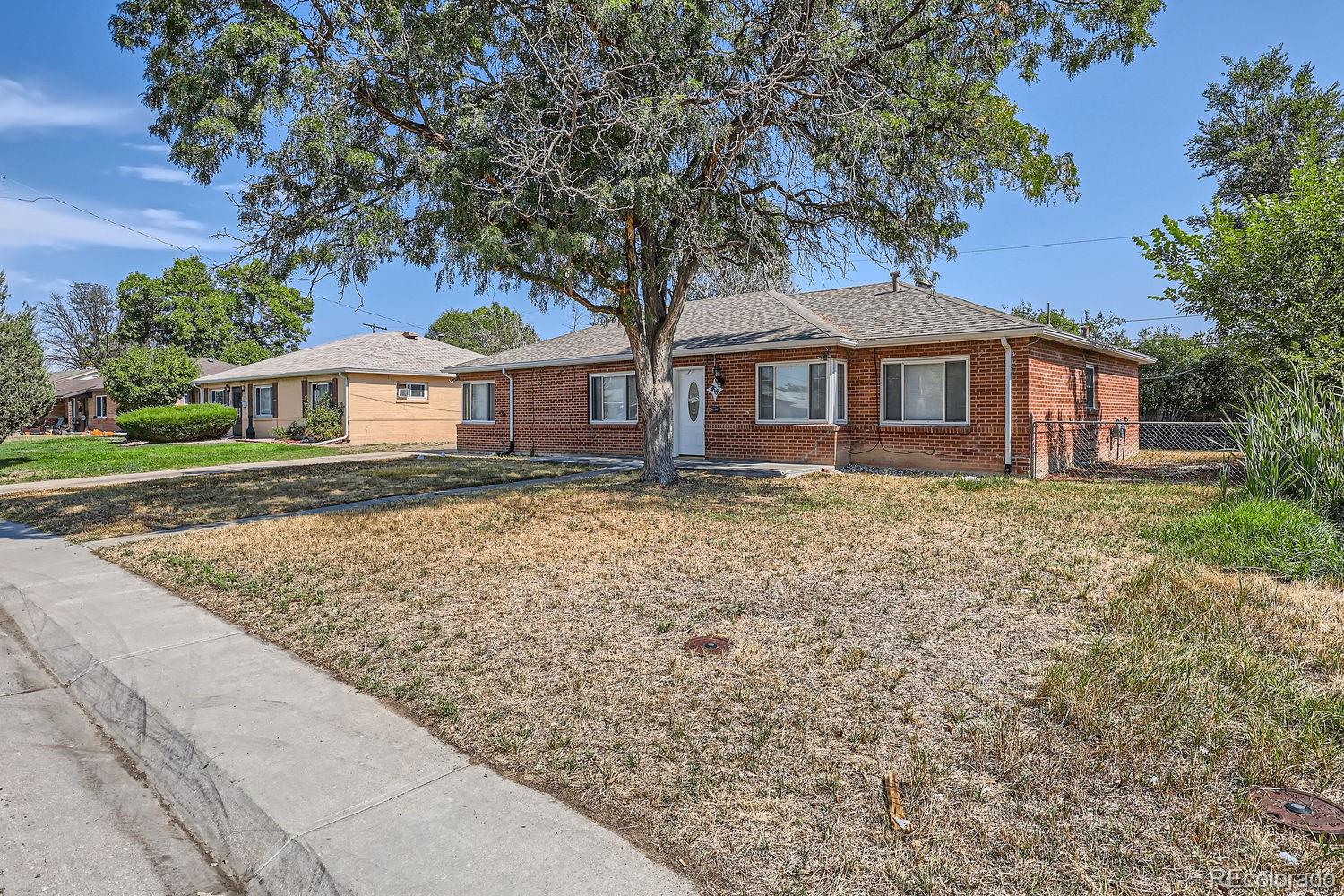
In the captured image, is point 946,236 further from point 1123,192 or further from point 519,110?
point 1123,192

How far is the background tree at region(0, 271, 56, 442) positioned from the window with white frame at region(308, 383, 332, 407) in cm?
985

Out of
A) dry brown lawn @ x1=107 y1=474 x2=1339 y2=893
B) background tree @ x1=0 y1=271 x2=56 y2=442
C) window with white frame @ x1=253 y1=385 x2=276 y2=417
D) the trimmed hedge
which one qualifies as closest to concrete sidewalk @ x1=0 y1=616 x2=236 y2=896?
dry brown lawn @ x1=107 y1=474 x2=1339 y2=893

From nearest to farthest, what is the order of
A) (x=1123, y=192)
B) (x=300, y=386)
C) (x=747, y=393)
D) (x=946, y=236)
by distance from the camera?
(x=946, y=236), (x=747, y=393), (x=1123, y=192), (x=300, y=386)

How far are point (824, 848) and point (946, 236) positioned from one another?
37.5ft

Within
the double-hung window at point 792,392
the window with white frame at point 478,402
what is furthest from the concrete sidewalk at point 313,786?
the window with white frame at point 478,402

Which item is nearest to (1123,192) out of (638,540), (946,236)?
(946,236)

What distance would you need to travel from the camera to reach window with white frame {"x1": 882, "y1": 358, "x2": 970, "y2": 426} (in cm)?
1373

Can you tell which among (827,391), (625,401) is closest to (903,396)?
(827,391)

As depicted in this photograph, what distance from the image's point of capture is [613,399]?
18328 millimetres

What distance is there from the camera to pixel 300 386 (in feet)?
90.3

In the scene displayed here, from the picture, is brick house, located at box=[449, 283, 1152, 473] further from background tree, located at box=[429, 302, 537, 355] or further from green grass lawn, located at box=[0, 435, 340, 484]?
background tree, located at box=[429, 302, 537, 355]

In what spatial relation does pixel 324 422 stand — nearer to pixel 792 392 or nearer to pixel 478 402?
pixel 478 402

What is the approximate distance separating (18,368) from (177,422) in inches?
484

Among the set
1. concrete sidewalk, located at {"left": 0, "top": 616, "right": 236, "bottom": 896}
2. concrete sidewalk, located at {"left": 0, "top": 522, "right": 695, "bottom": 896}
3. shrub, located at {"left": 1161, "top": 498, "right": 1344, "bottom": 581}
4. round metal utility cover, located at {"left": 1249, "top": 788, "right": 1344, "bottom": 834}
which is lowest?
concrete sidewalk, located at {"left": 0, "top": 616, "right": 236, "bottom": 896}
